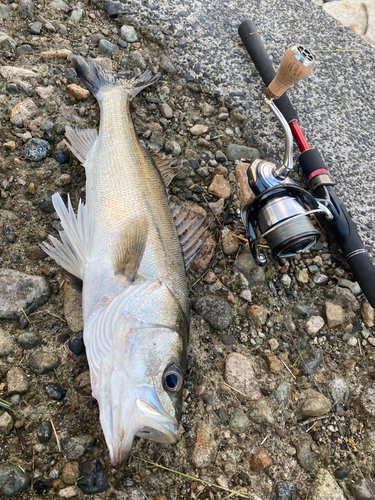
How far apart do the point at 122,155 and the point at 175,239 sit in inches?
33.3

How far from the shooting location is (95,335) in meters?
2.14

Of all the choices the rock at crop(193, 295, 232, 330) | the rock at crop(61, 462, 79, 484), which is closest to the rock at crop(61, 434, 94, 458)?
the rock at crop(61, 462, 79, 484)

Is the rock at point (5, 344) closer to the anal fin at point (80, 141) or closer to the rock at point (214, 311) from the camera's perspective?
the rock at point (214, 311)

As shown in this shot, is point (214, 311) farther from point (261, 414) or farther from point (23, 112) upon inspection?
point (23, 112)

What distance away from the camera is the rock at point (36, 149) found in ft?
9.72

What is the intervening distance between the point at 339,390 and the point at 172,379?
1493mm

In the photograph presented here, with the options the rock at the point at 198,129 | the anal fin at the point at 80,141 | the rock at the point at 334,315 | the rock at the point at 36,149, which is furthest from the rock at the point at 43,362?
the rock at the point at 198,129

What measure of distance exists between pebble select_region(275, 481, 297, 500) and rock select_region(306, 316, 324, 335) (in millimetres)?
1102

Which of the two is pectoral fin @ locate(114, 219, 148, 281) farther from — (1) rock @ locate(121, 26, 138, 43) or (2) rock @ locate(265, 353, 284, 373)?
(1) rock @ locate(121, 26, 138, 43)

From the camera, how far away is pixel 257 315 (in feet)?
9.30

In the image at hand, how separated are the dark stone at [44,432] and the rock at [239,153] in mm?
2720

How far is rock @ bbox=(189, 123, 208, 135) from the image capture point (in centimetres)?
353

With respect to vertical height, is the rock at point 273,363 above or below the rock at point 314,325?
below

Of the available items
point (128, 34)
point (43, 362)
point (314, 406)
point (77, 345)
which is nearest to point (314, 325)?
point (314, 406)
